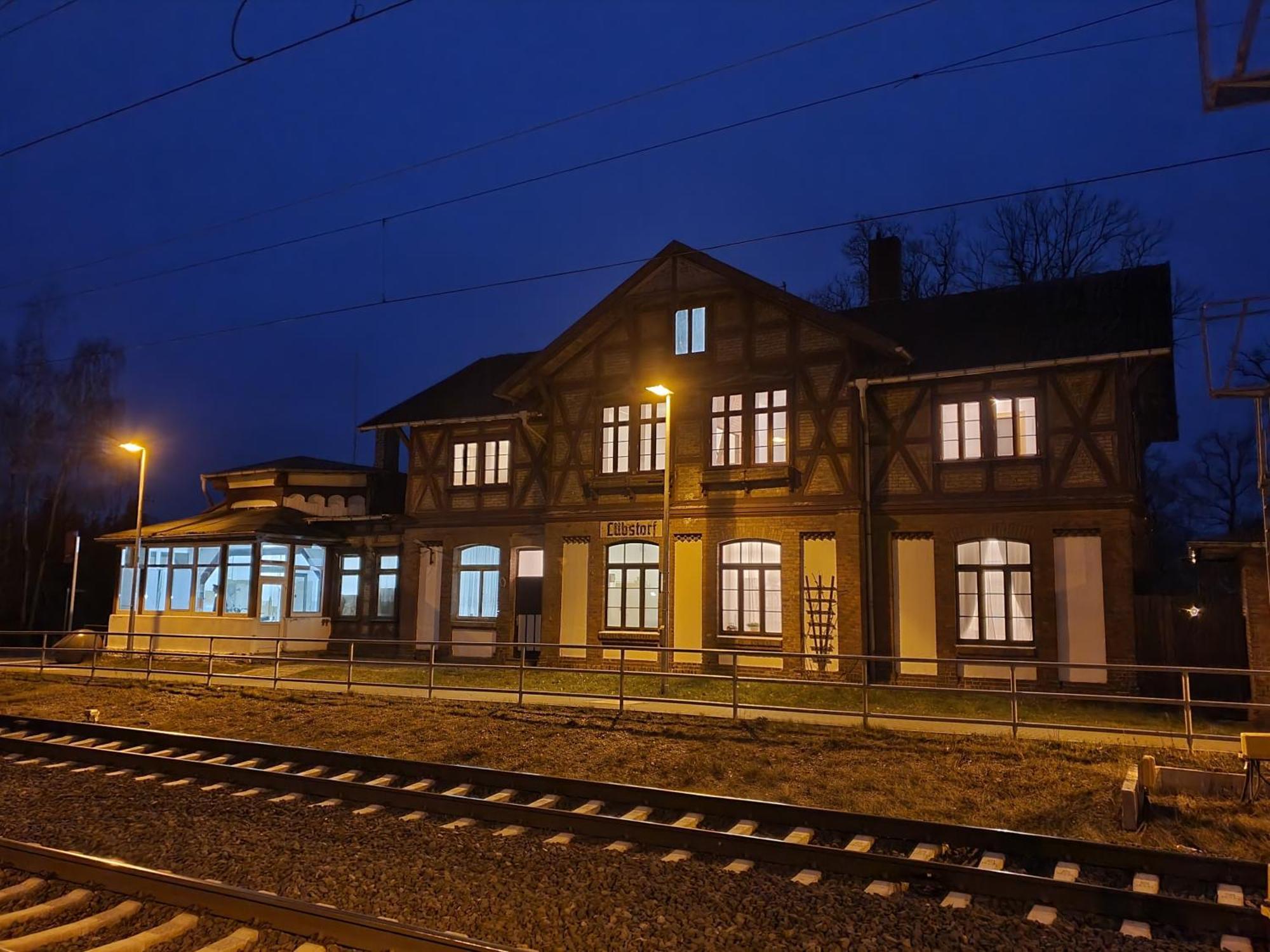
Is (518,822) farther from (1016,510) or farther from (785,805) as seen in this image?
(1016,510)

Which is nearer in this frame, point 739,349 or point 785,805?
point 785,805

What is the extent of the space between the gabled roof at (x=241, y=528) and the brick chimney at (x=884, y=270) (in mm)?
16216

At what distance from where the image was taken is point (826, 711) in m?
12.3

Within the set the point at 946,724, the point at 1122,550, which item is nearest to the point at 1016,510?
the point at 1122,550

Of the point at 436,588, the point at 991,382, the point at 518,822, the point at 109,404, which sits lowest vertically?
the point at 518,822

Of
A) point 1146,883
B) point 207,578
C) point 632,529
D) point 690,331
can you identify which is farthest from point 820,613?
point 207,578

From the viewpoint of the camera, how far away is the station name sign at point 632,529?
20.7 m

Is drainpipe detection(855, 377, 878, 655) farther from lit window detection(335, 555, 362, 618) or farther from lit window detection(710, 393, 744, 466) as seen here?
lit window detection(335, 555, 362, 618)

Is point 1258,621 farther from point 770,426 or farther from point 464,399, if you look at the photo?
point 464,399

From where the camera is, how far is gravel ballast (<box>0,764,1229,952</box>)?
587 centimetres

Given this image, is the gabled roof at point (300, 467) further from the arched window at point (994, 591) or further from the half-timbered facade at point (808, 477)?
the arched window at point (994, 591)

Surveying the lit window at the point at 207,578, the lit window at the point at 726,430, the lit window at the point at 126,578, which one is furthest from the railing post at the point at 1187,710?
the lit window at the point at 126,578

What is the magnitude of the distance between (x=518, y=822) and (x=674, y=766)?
2.87 meters

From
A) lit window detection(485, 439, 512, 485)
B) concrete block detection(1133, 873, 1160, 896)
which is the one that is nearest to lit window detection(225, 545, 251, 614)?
lit window detection(485, 439, 512, 485)
